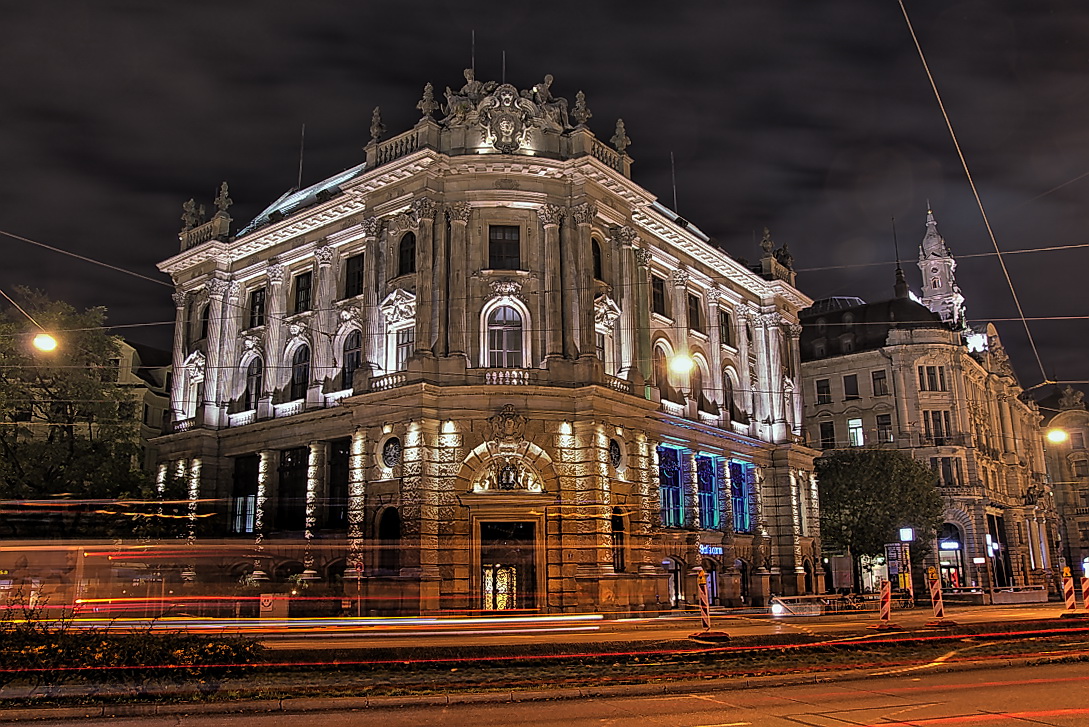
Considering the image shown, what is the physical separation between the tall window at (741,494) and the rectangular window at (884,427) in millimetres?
26149

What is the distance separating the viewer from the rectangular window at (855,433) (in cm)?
7538

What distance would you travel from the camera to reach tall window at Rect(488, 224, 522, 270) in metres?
40.3

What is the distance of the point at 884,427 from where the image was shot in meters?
74.6

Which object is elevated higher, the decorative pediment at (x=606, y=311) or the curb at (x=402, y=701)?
the decorative pediment at (x=606, y=311)

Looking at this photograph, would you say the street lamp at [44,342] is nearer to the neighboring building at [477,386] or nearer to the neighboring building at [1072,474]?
the neighboring building at [477,386]

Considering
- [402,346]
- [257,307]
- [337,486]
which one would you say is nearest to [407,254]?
[402,346]

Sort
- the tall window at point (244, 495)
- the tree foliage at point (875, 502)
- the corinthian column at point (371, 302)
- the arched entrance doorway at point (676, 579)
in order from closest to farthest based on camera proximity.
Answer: the corinthian column at point (371, 302)
the arched entrance doorway at point (676, 579)
the tall window at point (244, 495)
the tree foliage at point (875, 502)

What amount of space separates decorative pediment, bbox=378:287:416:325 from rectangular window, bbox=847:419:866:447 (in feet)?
154

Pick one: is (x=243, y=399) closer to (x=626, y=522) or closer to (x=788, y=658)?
(x=626, y=522)

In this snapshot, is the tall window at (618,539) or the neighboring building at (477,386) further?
the tall window at (618,539)

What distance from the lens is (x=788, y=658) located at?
17.5m

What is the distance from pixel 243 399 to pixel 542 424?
18830 millimetres

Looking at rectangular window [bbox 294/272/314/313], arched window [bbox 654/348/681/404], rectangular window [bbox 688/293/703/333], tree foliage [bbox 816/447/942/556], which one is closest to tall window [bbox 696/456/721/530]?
arched window [bbox 654/348/681/404]

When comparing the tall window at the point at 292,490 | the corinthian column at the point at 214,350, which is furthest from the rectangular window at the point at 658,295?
the corinthian column at the point at 214,350
